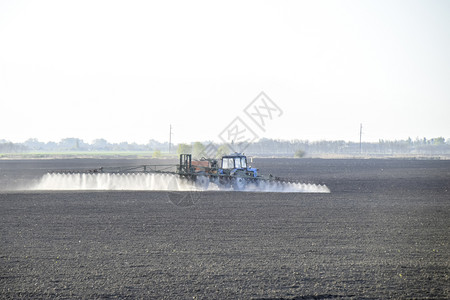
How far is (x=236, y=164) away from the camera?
3117cm

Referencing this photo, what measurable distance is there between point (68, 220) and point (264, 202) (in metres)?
10.0

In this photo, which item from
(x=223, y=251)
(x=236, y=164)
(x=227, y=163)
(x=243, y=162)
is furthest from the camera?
(x=243, y=162)

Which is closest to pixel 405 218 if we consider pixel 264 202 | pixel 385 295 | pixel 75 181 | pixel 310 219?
pixel 310 219

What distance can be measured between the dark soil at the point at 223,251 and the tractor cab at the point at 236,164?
27.2 ft

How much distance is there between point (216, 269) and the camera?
11.0 meters

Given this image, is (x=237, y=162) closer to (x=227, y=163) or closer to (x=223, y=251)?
(x=227, y=163)

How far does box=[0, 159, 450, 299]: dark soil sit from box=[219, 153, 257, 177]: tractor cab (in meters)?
8.28

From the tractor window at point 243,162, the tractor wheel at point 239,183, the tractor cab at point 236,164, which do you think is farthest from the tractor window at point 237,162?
the tractor wheel at point 239,183

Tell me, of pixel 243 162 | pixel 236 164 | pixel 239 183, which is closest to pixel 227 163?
pixel 236 164

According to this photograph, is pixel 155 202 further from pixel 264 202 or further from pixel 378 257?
pixel 378 257

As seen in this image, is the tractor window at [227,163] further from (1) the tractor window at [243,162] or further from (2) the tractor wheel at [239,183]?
(2) the tractor wheel at [239,183]

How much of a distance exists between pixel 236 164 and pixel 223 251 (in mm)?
18602

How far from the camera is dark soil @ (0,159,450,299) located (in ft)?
31.7

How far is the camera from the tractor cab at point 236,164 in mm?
30767
